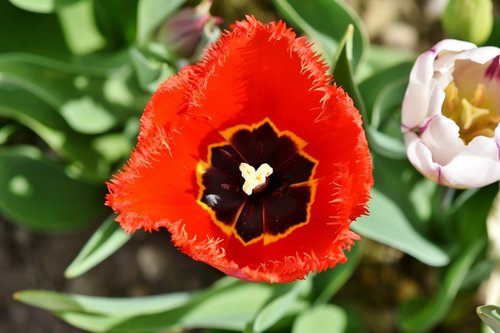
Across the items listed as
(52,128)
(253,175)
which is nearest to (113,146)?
(52,128)

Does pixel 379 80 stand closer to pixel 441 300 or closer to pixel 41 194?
pixel 441 300

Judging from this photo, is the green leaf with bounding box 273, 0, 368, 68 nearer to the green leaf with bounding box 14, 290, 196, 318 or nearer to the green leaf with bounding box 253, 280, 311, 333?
the green leaf with bounding box 253, 280, 311, 333

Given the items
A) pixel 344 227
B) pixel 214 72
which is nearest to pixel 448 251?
pixel 344 227

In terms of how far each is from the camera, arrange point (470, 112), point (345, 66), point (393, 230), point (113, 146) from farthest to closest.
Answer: point (113, 146) < point (393, 230) < point (470, 112) < point (345, 66)

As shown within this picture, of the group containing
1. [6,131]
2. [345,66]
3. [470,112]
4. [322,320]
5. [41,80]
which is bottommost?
[322,320]

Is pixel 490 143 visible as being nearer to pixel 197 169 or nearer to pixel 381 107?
pixel 381 107

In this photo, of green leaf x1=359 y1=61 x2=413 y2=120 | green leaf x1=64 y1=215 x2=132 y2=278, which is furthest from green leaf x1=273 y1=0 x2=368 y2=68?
green leaf x1=64 y1=215 x2=132 y2=278
